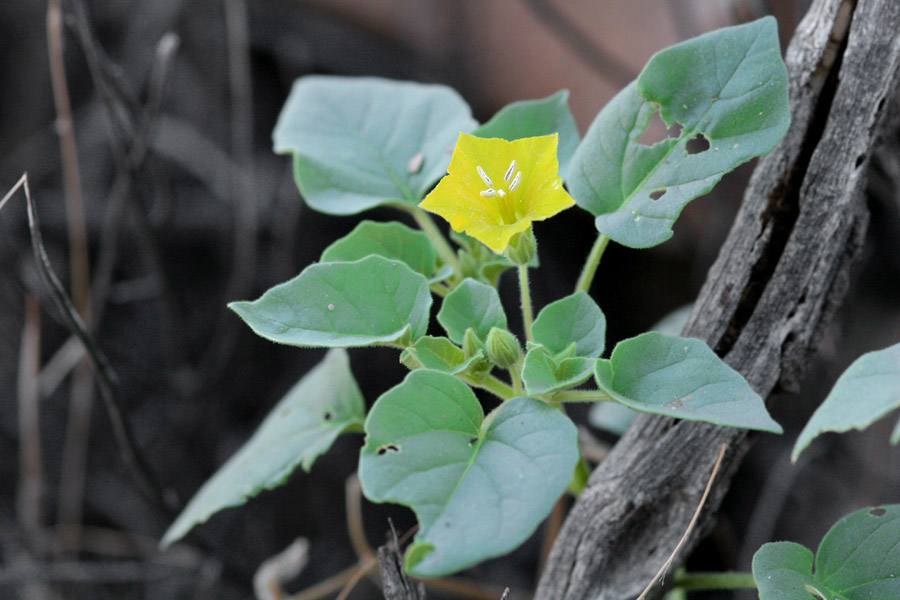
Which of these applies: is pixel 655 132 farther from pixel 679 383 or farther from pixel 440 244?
pixel 679 383

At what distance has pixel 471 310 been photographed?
54 centimetres

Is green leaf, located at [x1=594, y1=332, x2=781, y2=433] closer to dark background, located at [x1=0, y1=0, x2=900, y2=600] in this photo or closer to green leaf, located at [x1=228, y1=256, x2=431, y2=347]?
green leaf, located at [x1=228, y1=256, x2=431, y2=347]

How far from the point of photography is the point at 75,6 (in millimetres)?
834

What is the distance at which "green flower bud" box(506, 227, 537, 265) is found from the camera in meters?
0.53

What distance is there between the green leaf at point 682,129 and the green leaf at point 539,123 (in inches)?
3.2

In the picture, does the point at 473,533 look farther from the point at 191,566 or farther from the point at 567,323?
the point at 191,566

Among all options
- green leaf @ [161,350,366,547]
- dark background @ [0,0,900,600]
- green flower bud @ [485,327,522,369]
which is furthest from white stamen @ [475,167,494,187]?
dark background @ [0,0,900,600]

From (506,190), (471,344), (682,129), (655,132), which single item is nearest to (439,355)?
(471,344)

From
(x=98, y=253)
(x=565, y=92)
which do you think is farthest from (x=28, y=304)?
(x=565, y=92)

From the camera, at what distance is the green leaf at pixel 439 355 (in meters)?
0.50

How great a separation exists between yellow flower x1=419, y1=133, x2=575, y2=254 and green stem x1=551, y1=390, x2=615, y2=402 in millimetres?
113

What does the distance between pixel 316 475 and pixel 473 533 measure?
1.04 meters

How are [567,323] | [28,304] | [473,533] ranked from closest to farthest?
[473,533], [567,323], [28,304]

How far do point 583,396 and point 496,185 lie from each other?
0.53 ft
